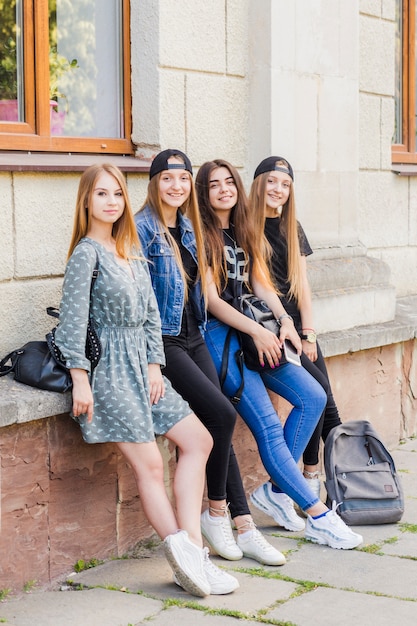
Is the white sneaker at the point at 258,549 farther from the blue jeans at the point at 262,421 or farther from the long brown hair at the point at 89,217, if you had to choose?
the long brown hair at the point at 89,217

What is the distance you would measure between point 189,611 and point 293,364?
1.48 m

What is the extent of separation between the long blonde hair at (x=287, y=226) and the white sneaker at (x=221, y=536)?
132 centimetres

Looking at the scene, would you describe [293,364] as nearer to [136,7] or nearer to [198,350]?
[198,350]

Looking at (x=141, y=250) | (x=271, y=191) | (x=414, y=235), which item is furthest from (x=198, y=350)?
(x=414, y=235)

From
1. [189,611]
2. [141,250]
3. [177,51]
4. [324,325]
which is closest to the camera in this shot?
[189,611]

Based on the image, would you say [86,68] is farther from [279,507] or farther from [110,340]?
[279,507]

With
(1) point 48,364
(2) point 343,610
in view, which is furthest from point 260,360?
(2) point 343,610

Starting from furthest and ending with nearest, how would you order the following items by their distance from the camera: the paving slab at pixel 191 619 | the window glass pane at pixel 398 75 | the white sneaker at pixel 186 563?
the window glass pane at pixel 398 75 < the white sneaker at pixel 186 563 < the paving slab at pixel 191 619

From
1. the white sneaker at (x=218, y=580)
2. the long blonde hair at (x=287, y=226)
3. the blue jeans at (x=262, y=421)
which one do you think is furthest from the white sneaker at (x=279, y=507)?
the long blonde hair at (x=287, y=226)

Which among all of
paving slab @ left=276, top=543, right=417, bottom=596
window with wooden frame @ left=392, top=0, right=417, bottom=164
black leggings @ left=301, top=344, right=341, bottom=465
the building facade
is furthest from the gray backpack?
window with wooden frame @ left=392, top=0, right=417, bottom=164

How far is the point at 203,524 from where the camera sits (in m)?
4.84

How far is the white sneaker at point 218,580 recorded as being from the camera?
14.3 feet

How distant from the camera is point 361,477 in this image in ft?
17.8

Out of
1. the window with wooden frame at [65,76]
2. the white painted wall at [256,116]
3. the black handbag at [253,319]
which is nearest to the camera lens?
the white painted wall at [256,116]
